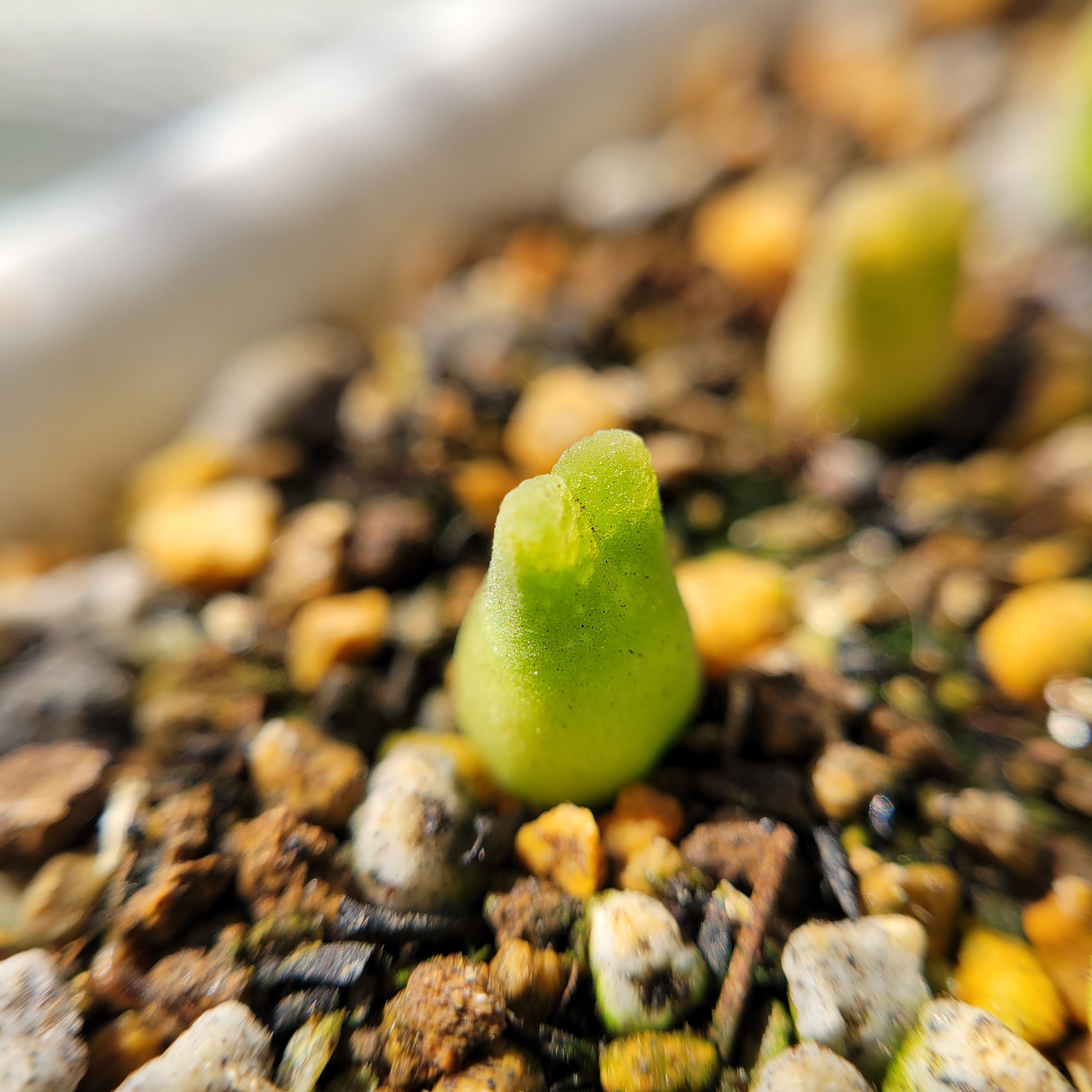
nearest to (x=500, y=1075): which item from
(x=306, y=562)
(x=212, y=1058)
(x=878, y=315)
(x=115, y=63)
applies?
(x=212, y=1058)

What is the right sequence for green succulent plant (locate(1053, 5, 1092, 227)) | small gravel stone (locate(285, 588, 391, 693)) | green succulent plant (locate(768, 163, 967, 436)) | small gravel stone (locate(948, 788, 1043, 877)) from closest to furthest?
small gravel stone (locate(948, 788, 1043, 877)) < small gravel stone (locate(285, 588, 391, 693)) < green succulent plant (locate(768, 163, 967, 436)) < green succulent plant (locate(1053, 5, 1092, 227))

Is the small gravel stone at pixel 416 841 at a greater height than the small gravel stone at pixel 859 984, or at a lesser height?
greater

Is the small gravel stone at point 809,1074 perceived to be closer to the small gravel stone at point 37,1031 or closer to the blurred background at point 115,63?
the small gravel stone at point 37,1031

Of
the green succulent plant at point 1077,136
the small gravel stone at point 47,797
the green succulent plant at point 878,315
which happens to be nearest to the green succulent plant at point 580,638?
the small gravel stone at point 47,797

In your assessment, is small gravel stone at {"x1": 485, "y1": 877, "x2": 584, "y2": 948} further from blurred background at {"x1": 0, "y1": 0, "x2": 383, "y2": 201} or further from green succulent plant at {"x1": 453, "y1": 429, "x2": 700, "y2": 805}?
blurred background at {"x1": 0, "y1": 0, "x2": 383, "y2": 201}

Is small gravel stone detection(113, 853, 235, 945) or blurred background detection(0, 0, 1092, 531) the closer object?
small gravel stone detection(113, 853, 235, 945)

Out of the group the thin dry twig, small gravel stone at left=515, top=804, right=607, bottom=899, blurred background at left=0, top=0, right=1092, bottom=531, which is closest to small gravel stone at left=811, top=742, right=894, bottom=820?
the thin dry twig

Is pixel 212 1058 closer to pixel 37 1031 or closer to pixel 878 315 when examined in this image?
pixel 37 1031

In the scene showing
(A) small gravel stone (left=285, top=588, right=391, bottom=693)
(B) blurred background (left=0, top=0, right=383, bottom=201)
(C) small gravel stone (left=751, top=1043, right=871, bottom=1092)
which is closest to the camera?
(C) small gravel stone (left=751, top=1043, right=871, bottom=1092)
